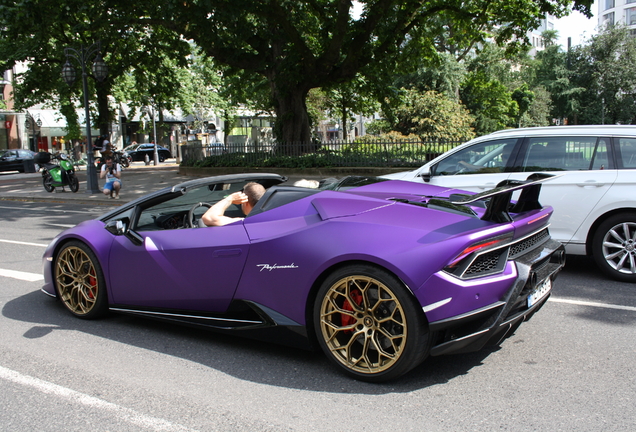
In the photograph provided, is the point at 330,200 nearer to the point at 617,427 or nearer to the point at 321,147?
the point at 617,427

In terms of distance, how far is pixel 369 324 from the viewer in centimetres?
359

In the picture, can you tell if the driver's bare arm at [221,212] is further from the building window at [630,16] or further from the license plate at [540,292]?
the building window at [630,16]

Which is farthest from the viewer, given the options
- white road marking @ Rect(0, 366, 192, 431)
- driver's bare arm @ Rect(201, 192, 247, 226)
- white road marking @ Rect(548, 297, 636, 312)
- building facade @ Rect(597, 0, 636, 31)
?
building facade @ Rect(597, 0, 636, 31)

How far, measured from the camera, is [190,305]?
4367mm

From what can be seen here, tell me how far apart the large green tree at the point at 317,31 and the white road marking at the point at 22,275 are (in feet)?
39.5

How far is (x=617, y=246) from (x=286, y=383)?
423 centimetres

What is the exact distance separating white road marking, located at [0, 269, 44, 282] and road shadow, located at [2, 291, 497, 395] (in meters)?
1.29

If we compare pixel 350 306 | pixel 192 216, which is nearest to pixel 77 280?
pixel 192 216

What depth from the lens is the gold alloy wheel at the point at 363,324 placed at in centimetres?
350

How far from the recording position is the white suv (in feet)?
19.9

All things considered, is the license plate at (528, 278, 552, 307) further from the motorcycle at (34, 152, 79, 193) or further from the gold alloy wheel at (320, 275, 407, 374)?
the motorcycle at (34, 152, 79, 193)

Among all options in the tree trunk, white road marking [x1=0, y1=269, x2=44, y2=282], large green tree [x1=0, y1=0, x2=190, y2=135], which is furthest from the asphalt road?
the tree trunk

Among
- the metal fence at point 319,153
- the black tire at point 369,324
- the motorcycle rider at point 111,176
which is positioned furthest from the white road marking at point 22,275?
the metal fence at point 319,153

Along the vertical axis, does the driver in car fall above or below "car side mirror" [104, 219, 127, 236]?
above
